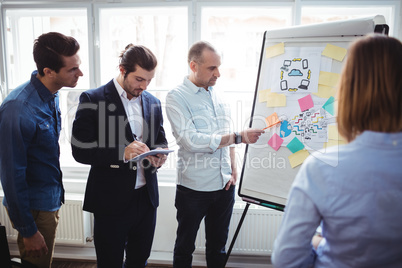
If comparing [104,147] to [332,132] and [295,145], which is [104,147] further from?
[332,132]

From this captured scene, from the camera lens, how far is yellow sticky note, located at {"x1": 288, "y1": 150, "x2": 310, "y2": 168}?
152cm

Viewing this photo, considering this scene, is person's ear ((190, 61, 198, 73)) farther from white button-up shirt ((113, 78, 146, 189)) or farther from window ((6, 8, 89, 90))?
window ((6, 8, 89, 90))

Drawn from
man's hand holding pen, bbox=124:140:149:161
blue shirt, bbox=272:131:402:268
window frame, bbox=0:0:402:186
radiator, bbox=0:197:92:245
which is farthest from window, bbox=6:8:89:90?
blue shirt, bbox=272:131:402:268

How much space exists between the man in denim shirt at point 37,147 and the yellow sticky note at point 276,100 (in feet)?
3.46

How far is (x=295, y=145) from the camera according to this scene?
154 centimetres

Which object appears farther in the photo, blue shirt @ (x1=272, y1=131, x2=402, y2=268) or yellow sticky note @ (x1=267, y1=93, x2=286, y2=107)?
yellow sticky note @ (x1=267, y1=93, x2=286, y2=107)

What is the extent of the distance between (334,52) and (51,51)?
140 cm

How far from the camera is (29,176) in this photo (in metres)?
1.46

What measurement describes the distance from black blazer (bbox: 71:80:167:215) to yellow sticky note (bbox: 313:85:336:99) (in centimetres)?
100

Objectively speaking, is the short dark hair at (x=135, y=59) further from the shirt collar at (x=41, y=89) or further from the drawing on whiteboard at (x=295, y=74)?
the drawing on whiteboard at (x=295, y=74)

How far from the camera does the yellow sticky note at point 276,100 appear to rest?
1.58m

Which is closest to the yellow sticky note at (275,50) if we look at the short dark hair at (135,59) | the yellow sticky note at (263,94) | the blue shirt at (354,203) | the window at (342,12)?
the yellow sticky note at (263,94)

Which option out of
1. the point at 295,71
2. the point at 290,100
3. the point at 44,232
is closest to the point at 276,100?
the point at 290,100

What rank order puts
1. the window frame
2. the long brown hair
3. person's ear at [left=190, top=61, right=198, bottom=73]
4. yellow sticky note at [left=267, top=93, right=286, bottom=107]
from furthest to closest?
the window frame < person's ear at [left=190, top=61, right=198, bottom=73] < yellow sticky note at [left=267, top=93, right=286, bottom=107] < the long brown hair
